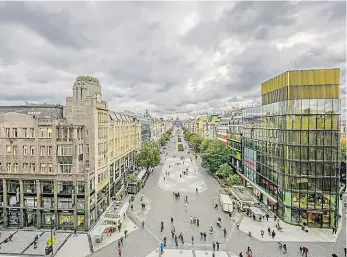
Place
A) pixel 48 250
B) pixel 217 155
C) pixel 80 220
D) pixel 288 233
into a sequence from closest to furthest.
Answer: pixel 48 250
pixel 288 233
pixel 80 220
pixel 217 155

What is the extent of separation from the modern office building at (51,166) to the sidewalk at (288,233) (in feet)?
84.4

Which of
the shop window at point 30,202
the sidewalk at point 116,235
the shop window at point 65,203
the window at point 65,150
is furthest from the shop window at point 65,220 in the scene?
the window at point 65,150

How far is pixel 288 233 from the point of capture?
36.8 metres

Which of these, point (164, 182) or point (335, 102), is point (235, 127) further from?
point (335, 102)

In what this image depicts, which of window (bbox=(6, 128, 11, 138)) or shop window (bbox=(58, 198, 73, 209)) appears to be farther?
window (bbox=(6, 128, 11, 138))

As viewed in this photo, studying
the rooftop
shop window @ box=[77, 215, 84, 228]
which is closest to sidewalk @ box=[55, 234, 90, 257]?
shop window @ box=[77, 215, 84, 228]

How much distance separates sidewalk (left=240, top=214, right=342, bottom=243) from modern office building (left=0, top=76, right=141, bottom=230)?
25.7 metres

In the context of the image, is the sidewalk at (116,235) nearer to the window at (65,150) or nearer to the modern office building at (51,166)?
the modern office building at (51,166)

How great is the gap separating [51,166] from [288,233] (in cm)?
3852

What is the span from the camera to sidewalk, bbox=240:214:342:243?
3503 cm

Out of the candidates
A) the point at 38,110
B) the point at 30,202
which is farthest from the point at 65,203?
the point at 38,110

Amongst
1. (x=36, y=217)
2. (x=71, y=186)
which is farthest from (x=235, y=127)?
(x=36, y=217)

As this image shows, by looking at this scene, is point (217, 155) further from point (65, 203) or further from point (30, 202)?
point (30, 202)

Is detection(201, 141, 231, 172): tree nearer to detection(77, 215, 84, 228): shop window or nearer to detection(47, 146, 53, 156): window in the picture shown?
detection(77, 215, 84, 228): shop window
